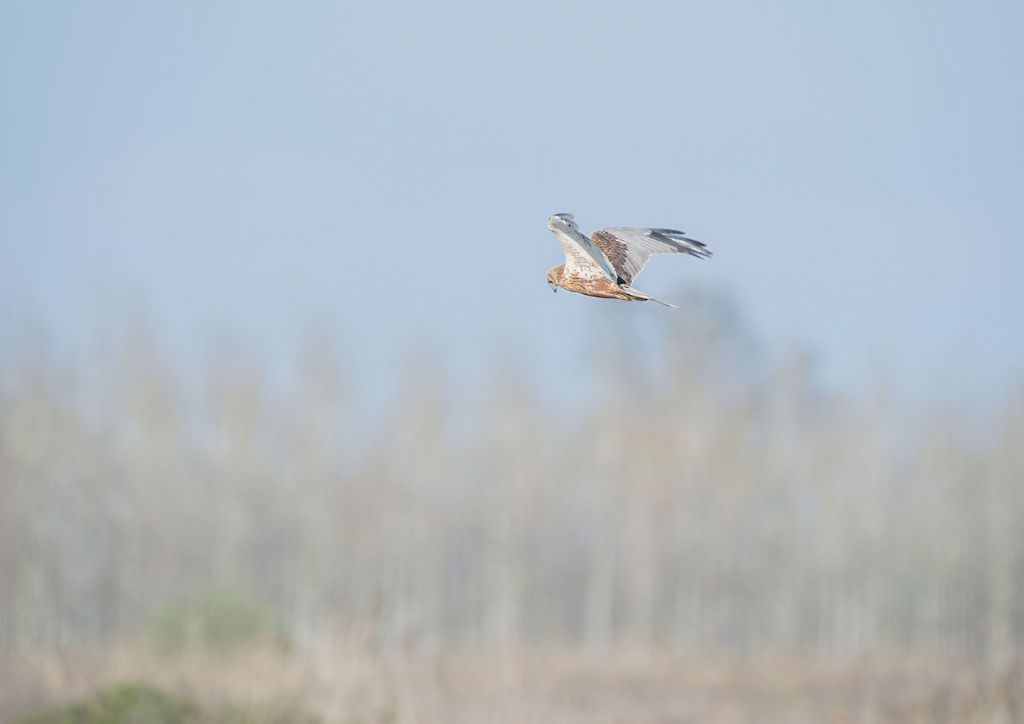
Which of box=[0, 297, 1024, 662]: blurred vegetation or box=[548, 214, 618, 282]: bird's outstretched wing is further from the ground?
box=[548, 214, 618, 282]: bird's outstretched wing

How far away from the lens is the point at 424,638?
2677 centimetres

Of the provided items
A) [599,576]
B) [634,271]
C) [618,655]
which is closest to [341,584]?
[599,576]

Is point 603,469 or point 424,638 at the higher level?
point 603,469

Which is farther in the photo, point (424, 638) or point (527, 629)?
point (527, 629)

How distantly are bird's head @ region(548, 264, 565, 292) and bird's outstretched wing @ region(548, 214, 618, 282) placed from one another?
23 millimetres

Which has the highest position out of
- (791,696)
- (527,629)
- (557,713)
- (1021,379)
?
(1021,379)

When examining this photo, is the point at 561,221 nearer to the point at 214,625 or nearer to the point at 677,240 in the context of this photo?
the point at 677,240

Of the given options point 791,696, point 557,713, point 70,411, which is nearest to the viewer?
point 557,713

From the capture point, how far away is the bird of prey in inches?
132

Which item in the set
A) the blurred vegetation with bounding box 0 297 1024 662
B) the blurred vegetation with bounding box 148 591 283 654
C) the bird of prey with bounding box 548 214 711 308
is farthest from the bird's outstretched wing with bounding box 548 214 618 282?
the blurred vegetation with bounding box 0 297 1024 662

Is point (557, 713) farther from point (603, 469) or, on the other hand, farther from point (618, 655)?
point (603, 469)

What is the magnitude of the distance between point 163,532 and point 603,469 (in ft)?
36.2

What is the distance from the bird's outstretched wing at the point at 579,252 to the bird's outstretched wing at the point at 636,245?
7.2 inches

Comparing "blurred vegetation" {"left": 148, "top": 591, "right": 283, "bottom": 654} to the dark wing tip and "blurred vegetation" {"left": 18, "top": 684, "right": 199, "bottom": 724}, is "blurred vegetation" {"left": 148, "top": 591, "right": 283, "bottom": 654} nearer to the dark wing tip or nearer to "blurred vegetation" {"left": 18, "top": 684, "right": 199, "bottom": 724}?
"blurred vegetation" {"left": 18, "top": 684, "right": 199, "bottom": 724}
